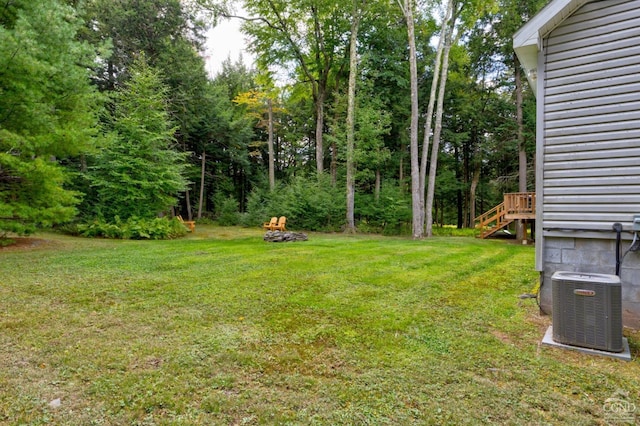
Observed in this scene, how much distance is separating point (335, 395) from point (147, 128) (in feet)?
39.4

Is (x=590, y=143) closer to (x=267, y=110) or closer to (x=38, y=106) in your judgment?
(x=38, y=106)

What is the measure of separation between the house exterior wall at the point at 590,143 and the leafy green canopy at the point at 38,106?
8359 mm

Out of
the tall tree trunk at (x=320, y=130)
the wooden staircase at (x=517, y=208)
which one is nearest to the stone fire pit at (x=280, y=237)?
the tall tree trunk at (x=320, y=130)

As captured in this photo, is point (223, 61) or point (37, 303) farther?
point (223, 61)

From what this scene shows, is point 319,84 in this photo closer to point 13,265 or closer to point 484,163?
point 484,163

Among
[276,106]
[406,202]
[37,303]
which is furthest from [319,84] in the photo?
[37,303]

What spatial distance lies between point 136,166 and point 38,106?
165 inches

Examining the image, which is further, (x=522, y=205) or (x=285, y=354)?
(x=522, y=205)

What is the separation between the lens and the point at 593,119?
3.53 m

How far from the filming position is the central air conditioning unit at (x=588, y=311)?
2764mm

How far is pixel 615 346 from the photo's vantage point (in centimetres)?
278

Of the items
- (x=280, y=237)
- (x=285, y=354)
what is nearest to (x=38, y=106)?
(x=280, y=237)

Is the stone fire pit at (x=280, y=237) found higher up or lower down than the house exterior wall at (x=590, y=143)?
lower down

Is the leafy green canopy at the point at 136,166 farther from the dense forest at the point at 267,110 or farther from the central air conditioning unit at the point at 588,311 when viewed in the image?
the central air conditioning unit at the point at 588,311
